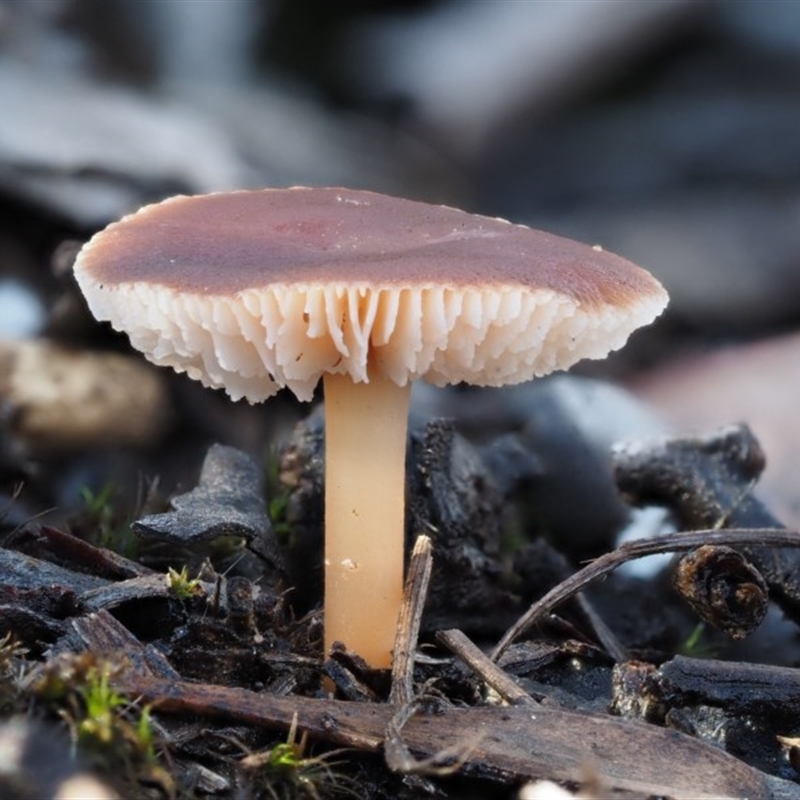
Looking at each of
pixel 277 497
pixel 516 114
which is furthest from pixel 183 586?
pixel 516 114

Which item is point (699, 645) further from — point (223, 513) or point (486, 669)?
point (223, 513)

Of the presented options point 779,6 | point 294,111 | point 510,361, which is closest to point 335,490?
point 510,361

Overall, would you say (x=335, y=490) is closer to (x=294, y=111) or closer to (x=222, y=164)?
(x=222, y=164)

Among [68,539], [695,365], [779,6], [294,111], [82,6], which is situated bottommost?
[68,539]

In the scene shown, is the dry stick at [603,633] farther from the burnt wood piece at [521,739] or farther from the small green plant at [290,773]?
the small green plant at [290,773]

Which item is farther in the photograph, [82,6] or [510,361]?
[82,6]

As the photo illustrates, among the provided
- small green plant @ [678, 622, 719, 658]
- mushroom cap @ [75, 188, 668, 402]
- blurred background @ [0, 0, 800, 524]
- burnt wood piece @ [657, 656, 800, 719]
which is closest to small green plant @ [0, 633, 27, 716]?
mushroom cap @ [75, 188, 668, 402]
